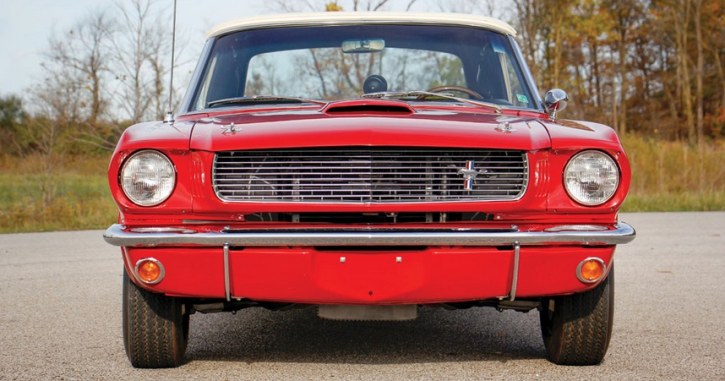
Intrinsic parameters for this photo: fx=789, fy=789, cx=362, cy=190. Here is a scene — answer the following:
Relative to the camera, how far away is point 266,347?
395 centimetres

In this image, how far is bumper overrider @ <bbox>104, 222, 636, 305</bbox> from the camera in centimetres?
296

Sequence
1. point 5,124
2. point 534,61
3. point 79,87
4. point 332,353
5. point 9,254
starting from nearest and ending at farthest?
1. point 332,353
2. point 9,254
3. point 79,87
4. point 534,61
5. point 5,124

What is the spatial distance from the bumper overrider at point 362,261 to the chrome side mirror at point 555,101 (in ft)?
3.79

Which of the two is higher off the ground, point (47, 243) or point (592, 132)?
point (592, 132)

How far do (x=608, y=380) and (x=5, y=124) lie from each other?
43.3 metres

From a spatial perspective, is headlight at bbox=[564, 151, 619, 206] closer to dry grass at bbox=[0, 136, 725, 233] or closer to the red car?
the red car

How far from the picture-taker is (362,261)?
2.97 m

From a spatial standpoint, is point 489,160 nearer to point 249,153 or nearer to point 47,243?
point 249,153

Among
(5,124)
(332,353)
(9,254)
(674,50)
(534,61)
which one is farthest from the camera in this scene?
(5,124)

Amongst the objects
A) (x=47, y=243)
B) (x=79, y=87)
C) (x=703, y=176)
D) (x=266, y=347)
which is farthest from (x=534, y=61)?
(x=266, y=347)

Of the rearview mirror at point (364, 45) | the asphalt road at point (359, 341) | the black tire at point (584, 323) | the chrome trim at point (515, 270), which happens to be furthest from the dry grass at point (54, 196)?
the chrome trim at point (515, 270)

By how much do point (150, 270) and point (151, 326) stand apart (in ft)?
1.20

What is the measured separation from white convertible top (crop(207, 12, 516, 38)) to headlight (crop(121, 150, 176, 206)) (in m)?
1.68

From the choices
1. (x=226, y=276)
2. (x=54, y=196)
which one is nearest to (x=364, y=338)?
(x=226, y=276)
